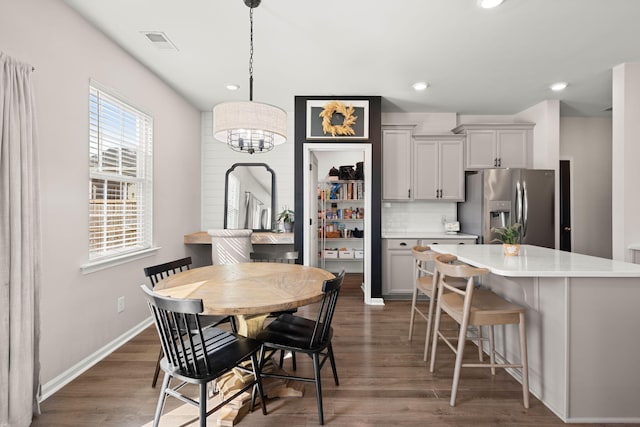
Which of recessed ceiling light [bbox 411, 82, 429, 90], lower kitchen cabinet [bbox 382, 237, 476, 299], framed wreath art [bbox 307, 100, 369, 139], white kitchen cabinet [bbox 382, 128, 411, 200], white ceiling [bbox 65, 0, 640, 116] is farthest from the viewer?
white kitchen cabinet [bbox 382, 128, 411, 200]

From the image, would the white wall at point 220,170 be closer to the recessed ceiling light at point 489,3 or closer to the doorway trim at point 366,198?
the doorway trim at point 366,198

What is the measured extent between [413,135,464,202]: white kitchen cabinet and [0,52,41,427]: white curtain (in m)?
4.13

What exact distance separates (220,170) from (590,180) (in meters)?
5.74

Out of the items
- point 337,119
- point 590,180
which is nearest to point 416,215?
point 337,119

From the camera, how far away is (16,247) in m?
1.76

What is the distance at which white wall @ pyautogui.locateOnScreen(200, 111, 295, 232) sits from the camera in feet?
16.3

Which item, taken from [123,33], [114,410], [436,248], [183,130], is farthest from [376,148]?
[114,410]

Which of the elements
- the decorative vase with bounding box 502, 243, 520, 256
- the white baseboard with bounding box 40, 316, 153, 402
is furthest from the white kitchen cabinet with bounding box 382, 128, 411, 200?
the white baseboard with bounding box 40, 316, 153, 402

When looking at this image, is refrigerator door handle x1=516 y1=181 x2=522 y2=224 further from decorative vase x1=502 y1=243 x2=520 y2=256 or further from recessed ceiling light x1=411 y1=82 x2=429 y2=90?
decorative vase x1=502 y1=243 x2=520 y2=256

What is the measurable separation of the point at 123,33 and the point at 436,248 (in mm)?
3280

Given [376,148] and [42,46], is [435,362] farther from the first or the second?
[42,46]

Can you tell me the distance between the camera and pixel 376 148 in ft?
13.8

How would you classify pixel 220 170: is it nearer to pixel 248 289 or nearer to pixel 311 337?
pixel 248 289

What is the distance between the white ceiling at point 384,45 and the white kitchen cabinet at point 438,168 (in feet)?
2.13
